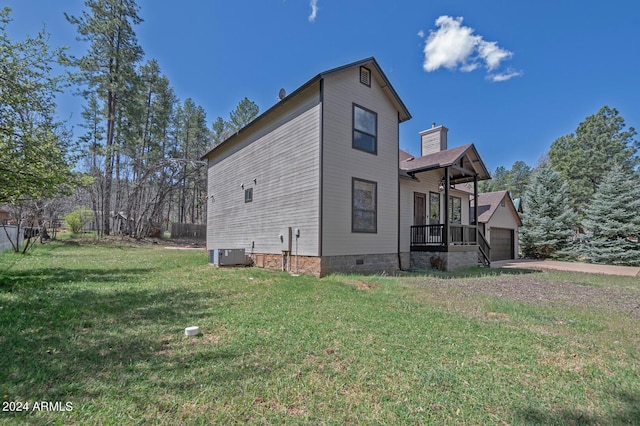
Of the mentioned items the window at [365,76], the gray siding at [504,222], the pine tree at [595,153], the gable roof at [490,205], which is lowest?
the gray siding at [504,222]

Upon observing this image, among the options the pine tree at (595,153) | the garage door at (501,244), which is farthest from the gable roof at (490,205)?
the pine tree at (595,153)

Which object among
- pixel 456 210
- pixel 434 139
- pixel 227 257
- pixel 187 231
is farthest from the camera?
pixel 187 231

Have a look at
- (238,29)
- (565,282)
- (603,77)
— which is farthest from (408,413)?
(603,77)

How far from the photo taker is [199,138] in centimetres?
3362

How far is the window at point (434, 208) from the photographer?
42.4ft

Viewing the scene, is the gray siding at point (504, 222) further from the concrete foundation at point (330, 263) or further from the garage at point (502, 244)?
the concrete foundation at point (330, 263)

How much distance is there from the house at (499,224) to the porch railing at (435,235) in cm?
580

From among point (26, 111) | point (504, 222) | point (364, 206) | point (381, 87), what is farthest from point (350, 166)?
point (504, 222)

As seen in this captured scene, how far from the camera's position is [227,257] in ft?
34.2

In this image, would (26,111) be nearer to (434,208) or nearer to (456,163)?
(456,163)

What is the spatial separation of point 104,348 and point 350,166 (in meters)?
7.45

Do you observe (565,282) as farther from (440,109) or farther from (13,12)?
(13,12)

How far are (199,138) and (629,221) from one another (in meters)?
37.5

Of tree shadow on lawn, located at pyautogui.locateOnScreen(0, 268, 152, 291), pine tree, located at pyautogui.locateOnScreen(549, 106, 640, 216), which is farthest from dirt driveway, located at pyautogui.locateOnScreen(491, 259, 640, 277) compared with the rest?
tree shadow on lawn, located at pyautogui.locateOnScreen(0, 268, 152, 291)
